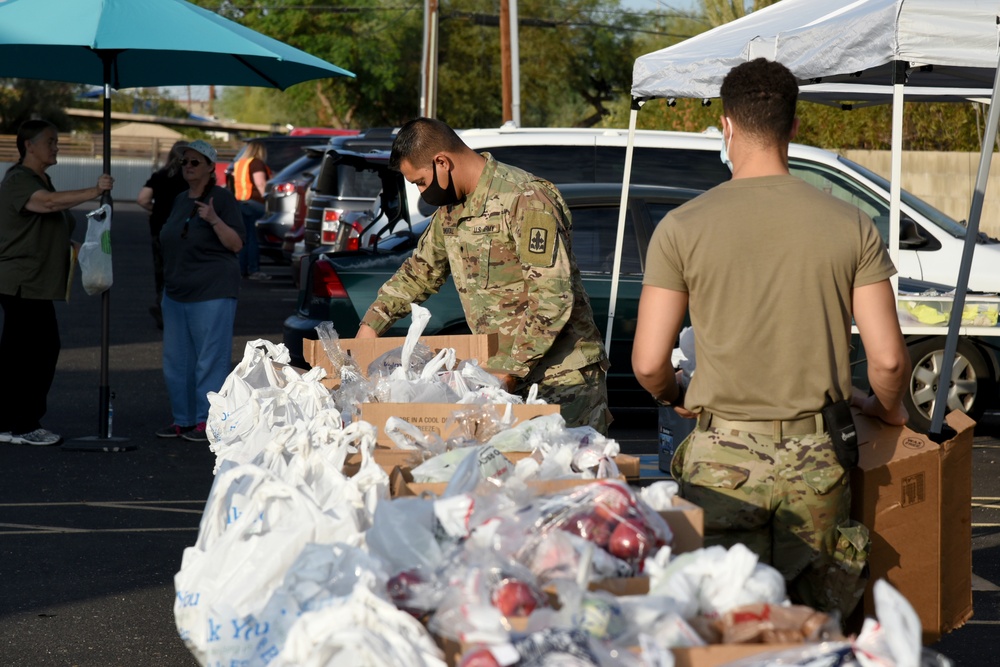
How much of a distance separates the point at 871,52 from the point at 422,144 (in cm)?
218

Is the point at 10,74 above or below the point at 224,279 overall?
above

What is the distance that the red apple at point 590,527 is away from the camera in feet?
7.81

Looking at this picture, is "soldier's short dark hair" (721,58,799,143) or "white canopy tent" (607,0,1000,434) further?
"white canopy tent" (607,0,1000,434)

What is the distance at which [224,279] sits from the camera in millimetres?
8531

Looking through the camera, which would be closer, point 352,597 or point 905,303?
point 352,597

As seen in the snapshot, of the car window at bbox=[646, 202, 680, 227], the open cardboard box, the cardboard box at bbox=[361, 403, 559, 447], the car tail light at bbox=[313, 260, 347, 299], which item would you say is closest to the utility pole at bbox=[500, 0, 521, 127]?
the car window at bbox=[646, 202, 680, 227]

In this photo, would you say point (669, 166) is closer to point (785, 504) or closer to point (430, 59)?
point (785, 504)

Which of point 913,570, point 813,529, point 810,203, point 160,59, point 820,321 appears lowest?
point 913,570

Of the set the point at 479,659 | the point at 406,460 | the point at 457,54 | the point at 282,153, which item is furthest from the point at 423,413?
the point at 457,54

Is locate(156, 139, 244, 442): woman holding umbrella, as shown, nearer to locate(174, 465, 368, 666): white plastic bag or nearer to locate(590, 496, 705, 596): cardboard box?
locate(174, 465, 368, 666): white plastic bag

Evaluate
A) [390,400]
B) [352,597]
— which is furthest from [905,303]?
[352,597]

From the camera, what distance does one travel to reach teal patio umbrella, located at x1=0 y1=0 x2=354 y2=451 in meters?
7.23

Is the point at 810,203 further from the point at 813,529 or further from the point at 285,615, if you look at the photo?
the point at 285,615

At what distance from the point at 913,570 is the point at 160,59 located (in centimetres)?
671
